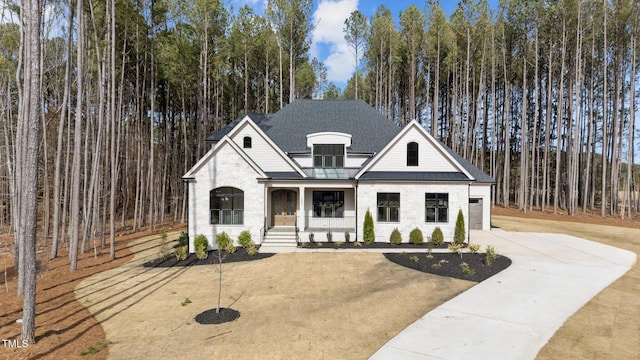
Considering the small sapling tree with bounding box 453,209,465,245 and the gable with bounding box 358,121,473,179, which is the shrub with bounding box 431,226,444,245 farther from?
the gable with bounding box 358,121,473,179

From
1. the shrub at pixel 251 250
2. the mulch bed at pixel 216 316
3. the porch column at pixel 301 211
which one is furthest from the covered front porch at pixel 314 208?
the mulch bed at pixel 216 316

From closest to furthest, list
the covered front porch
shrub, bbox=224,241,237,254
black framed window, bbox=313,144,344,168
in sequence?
1. shrub, bbox=224,241,237,254
2. the covered front porch
3. black framed window, bbox=313,144,344,168

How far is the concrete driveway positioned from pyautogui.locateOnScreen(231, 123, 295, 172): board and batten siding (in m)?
12.2

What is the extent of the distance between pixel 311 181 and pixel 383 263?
6413 millimetres

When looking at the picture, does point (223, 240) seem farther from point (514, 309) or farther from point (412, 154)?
point (514, 309)

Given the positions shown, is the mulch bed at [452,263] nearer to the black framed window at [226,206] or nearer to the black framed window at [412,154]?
the black framed window at [412,154]

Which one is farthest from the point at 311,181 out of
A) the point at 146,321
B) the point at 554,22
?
the point at 554,22

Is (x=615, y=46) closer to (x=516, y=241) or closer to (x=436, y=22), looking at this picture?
(x=436, y=22)

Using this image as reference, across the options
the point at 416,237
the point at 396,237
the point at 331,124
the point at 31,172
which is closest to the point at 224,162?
the point at 331,124

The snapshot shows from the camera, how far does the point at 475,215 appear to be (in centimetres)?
2270

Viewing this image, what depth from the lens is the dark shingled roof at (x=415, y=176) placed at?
1709cm

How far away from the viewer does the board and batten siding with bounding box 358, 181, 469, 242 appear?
17.2 metres

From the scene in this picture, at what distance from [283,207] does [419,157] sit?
8.65 metres

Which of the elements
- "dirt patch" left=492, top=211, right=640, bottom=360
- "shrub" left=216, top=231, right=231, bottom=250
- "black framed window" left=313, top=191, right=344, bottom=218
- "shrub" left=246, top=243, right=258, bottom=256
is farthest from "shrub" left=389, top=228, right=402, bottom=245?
"shrub" left=216, top=231, right=231, bottom=250
